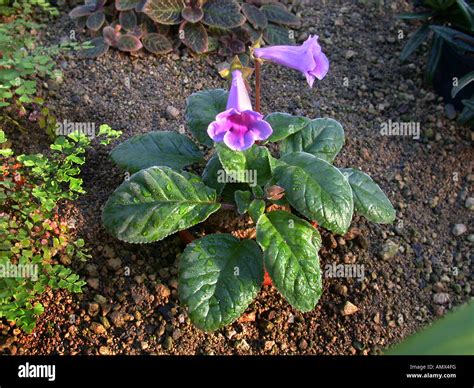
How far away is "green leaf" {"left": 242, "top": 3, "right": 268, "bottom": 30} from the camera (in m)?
3.43

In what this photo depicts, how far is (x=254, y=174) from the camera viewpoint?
2195 millimetres

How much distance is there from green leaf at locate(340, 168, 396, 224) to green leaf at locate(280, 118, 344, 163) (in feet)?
0.48

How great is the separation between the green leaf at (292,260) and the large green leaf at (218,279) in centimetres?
11

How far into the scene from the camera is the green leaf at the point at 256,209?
6.91 feet

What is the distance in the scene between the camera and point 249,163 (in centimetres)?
221

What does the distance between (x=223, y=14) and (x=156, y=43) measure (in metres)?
0.41

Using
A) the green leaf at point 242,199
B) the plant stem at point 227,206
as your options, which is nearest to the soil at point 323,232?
the plant stem at point 227,206

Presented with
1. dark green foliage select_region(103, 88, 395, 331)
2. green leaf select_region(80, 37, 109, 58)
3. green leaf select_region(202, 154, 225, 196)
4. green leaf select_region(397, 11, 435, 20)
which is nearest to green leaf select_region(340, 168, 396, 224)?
dark green foliage select_region(103, 88, 395, 331)

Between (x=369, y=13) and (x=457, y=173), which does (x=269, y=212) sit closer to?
(x=457, y=173)

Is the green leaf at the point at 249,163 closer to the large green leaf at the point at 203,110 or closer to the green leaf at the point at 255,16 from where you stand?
the large green leaf at the point at 203,110

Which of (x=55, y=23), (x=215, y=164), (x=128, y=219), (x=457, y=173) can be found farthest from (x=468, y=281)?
(x=55, y=23)

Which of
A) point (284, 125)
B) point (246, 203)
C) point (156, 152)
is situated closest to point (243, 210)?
point (246, 203)

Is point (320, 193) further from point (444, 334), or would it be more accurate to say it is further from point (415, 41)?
point (415, 41)

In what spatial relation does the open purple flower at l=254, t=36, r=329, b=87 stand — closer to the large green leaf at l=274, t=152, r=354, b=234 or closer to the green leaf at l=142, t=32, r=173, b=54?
the large green leaf at l=274, t=152, r=354, b=234
